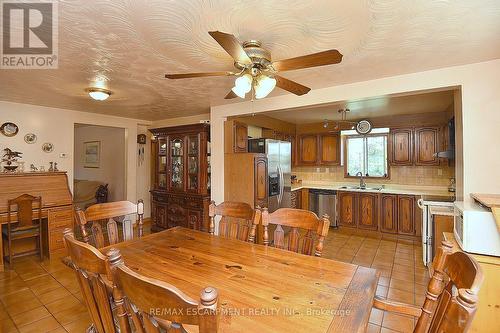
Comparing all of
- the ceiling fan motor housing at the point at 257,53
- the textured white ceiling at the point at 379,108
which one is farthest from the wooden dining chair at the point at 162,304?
the textured white ceiling at the point at 379,108

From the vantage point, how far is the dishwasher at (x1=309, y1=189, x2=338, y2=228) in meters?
5.14

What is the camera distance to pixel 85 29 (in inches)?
71.4

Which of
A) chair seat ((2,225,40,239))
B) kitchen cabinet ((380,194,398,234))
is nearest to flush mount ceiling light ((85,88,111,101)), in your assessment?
chair seat ((2,225,40,239))

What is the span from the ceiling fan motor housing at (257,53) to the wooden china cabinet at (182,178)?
2.63 m

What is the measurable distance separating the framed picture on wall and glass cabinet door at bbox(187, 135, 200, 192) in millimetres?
3167

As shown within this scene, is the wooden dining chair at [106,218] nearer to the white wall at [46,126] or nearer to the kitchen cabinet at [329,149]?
the white wall at [46,126]

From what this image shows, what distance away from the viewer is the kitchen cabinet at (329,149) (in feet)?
18.2

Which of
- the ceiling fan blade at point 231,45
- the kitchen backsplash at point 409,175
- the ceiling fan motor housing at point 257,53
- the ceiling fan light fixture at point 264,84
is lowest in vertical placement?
the kitchen backsplash at point 409,175

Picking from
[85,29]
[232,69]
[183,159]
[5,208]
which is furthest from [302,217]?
[5,208]

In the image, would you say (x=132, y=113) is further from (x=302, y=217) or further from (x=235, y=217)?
(x=302, y=217)

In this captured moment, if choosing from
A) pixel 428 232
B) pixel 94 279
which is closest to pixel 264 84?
pixel 94 279

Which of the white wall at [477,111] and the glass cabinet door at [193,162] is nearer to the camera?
the white wall at [477,111]

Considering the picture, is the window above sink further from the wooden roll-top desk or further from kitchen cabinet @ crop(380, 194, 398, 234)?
the wooden roll-top desk

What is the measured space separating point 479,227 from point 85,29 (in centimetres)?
327
